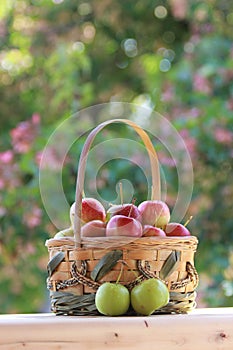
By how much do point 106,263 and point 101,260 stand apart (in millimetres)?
14

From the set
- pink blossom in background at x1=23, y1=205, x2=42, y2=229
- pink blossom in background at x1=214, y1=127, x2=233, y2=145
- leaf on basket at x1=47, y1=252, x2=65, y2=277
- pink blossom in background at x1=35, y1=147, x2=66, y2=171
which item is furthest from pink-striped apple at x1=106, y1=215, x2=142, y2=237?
pink blossom in background at x1=23, y1=205, x2=42, y2=229

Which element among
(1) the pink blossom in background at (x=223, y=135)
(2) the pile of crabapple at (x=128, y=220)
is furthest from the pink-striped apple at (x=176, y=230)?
(1) the pink blossom in background at (x=223, y=135)

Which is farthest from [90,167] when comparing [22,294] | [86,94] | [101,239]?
[101,239]

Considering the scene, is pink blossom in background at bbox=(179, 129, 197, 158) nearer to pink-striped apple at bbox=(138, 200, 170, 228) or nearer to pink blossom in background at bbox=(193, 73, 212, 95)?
pink blossom in background at bbox=(193, 73, 212, 95)

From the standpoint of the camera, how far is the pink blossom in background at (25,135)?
3.12 m

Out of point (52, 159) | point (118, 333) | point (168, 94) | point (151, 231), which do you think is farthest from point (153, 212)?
point (168, 94)

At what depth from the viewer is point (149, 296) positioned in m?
1.43

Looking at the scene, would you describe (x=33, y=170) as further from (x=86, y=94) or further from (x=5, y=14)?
(x=5, y=14)

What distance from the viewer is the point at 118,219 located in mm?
1474

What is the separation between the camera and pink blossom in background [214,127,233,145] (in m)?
2.97

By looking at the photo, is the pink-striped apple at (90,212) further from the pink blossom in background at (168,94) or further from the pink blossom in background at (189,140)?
the pink blossom in background at (168,94)

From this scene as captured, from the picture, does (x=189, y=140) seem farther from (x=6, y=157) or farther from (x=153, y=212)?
(x=153, y=212)

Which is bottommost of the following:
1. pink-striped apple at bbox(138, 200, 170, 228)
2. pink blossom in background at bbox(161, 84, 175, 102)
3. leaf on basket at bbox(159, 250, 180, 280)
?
leaf on basket at bbox(159, 250, 180, 280)

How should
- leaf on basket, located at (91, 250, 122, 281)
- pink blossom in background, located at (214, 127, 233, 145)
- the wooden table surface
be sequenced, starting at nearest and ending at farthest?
the wooden table surface
leaf on basket, located at (91, 250, 122, 281)
pink blossom in background, located at (214, 127, 233, 145)
